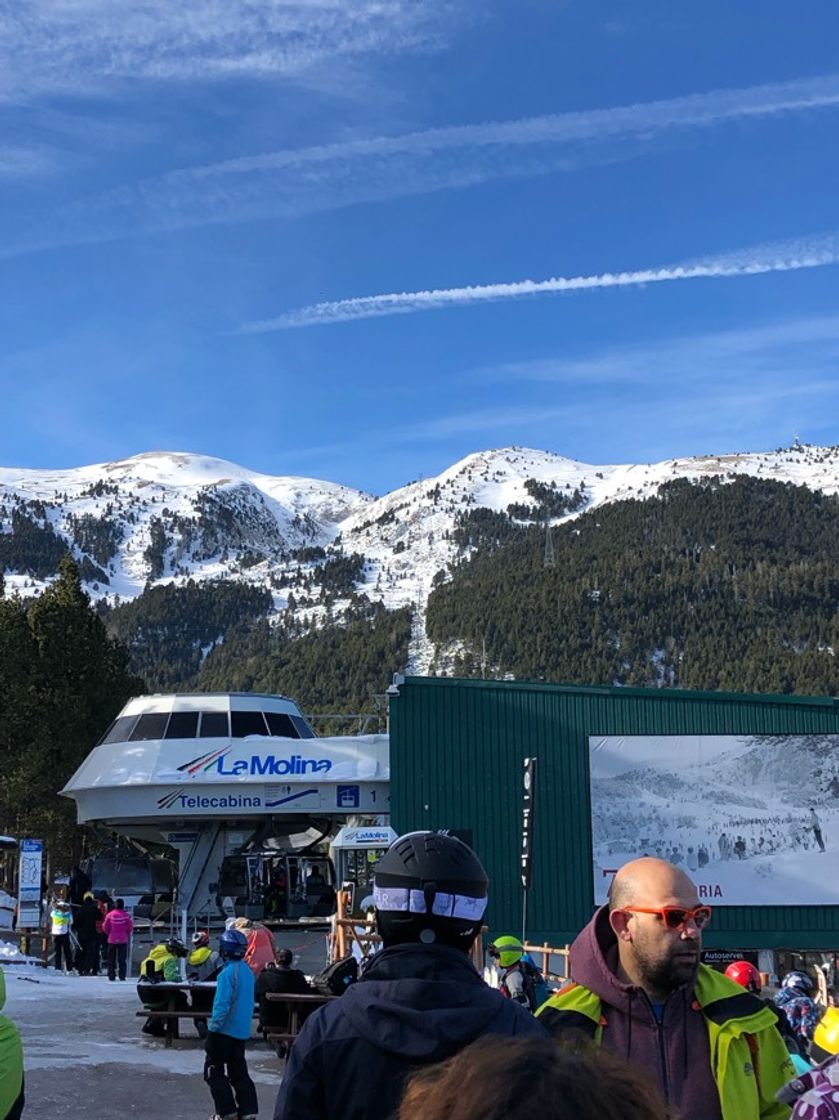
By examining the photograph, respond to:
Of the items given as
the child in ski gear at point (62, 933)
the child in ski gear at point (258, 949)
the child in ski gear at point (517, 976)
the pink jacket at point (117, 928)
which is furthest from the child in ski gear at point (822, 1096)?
the child in ski gear at point (62, 933)

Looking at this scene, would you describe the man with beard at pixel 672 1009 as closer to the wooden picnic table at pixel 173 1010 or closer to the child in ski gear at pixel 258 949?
the wooden picnic table at pixel 173 1010

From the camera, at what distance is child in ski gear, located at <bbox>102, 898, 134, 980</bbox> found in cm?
1989

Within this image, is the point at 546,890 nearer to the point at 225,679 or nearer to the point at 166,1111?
the point at 166,1111

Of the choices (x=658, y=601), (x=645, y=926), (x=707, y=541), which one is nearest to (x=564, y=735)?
(x=645, y=926)

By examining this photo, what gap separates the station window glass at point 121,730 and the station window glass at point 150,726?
0.19 m

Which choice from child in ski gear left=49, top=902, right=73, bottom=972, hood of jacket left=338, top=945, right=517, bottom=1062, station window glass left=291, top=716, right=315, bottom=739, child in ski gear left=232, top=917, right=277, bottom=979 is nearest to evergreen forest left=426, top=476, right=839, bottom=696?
station window glass left=291, top=716, right=315, bottom=739

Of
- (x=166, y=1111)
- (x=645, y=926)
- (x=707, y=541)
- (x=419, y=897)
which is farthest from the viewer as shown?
(x=707, y=541)

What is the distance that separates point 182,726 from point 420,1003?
25.9m

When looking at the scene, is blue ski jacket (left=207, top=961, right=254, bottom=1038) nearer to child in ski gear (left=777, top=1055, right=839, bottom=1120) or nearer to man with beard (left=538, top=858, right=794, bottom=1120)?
man with beard (left=538, top=858, right=794, bottom=1120)

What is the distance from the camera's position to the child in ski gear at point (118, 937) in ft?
65.3

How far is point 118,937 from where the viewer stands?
66.0 ft

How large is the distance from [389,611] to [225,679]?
116 ft

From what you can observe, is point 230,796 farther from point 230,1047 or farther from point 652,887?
point 652,887

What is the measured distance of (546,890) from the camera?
86.1ft
